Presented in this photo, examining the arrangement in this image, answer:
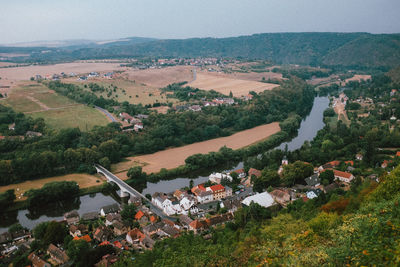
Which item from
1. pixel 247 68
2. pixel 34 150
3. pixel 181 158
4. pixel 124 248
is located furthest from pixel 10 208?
pixel 247 68

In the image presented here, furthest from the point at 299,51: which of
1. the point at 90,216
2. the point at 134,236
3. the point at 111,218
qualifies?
the point at 134,236

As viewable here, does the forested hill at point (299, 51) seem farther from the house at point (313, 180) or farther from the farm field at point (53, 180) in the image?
the farm field at point (53, 180)

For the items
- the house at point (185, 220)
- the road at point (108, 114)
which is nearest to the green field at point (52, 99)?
the road at point (108, 114)

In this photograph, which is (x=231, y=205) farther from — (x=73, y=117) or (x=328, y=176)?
(x=73, y=117)

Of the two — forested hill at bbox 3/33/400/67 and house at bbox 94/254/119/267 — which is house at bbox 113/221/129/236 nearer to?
house at bbox 94/254/119/267

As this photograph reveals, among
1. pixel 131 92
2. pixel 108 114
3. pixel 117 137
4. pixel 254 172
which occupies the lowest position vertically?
pixel 254 172

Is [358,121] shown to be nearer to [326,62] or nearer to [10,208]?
[10,208]

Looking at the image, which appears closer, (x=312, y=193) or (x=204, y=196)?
(x=312, y=193)
